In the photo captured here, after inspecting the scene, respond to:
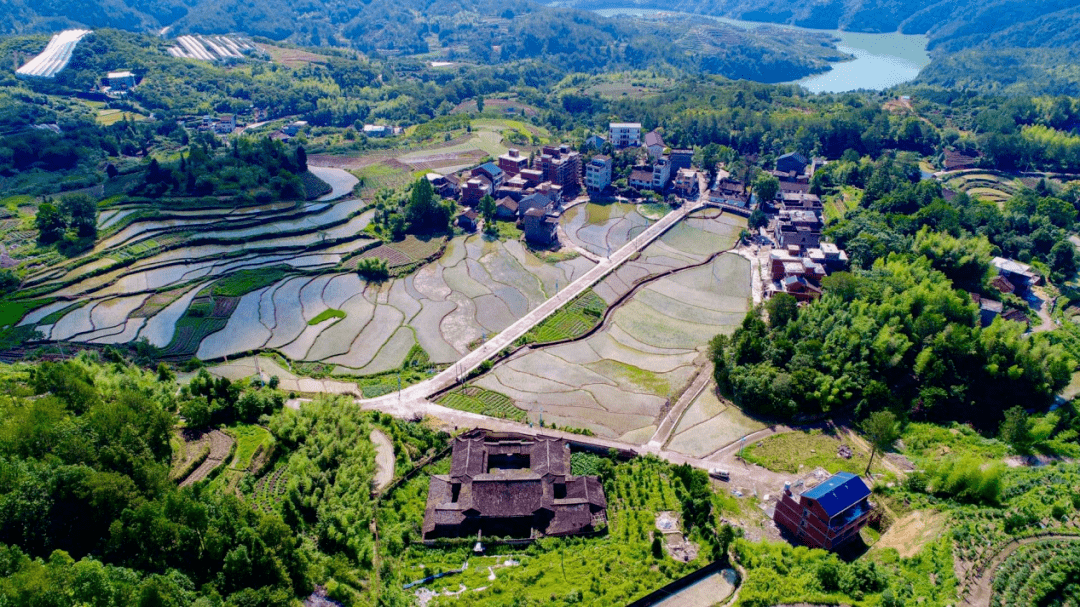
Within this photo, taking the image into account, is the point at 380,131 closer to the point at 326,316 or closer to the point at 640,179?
the point at 640,179

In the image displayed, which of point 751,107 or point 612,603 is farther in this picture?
point 751,107

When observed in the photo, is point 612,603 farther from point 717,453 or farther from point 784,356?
point 784,356

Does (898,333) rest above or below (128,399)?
below

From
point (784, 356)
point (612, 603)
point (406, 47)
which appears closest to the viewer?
point (612, 603)

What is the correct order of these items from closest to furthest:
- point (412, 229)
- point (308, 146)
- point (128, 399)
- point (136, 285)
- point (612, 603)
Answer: point (612, 603) < point (128, 399) < point (136, 285) < point (412, 229) < point (308, 146)

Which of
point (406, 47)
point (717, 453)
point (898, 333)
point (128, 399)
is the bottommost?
point (717, 453)

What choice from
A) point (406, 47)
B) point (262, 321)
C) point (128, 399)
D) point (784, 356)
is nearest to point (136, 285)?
point (262, 321)

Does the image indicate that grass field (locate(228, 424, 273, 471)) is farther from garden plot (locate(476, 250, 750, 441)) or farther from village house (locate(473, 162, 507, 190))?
village house (locate(473, 162, 507, 190))

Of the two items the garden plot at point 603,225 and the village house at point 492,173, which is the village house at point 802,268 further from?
the village house at point 492,173

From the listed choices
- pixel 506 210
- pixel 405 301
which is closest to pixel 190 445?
pixel 405 301
